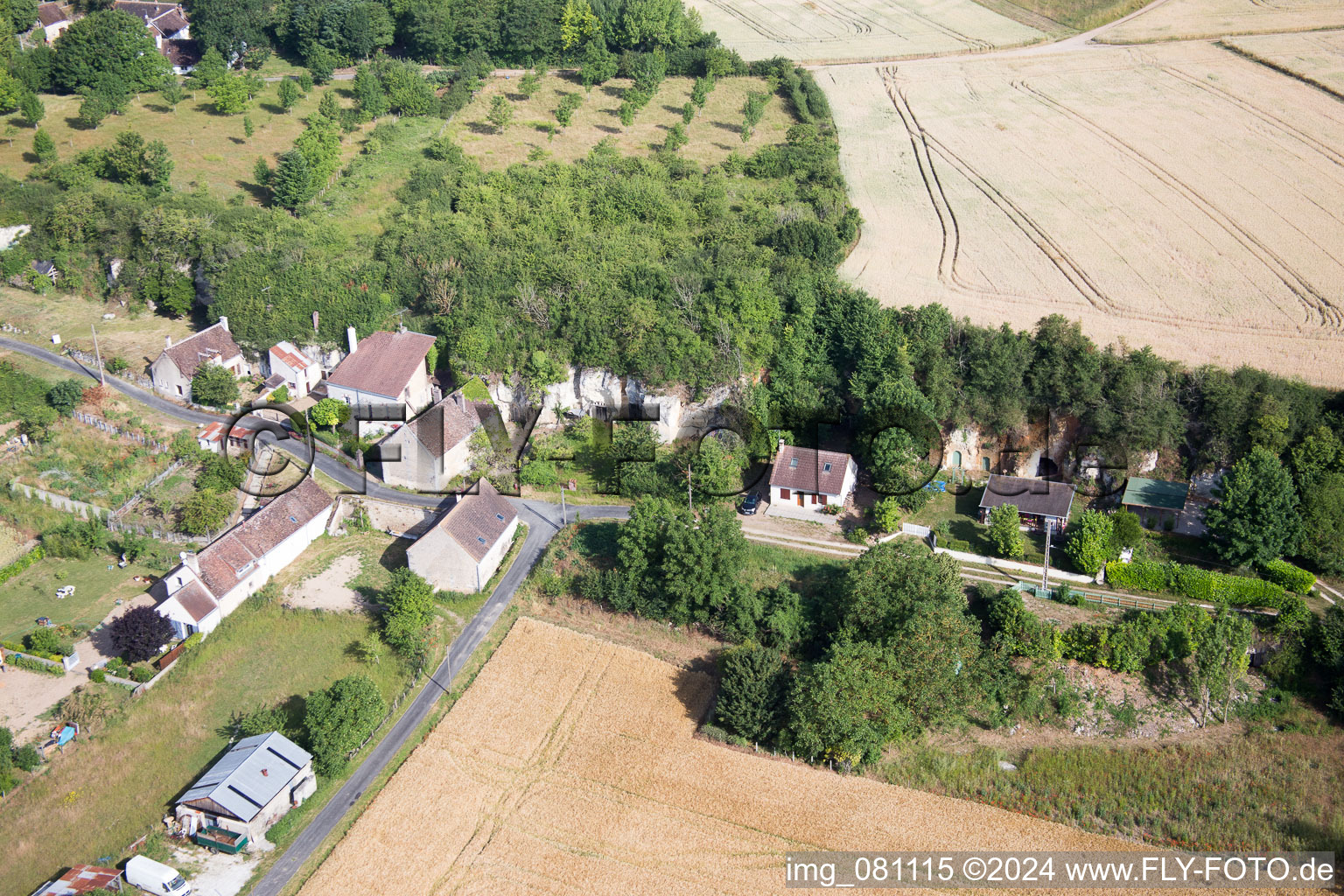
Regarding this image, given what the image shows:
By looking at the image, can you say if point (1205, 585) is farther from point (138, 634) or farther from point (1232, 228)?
point (138, 634)

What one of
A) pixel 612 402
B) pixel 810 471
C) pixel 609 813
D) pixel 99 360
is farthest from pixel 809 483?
pixel 99 360

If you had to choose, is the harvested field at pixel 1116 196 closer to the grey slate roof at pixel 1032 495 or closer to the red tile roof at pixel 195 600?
the grey slate roof at pixel 1032 495

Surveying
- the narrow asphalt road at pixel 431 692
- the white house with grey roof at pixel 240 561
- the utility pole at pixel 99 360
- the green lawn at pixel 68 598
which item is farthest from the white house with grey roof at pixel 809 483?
the utility pole at pixel 99 360

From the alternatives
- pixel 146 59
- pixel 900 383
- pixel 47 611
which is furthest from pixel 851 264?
pixel 146 59

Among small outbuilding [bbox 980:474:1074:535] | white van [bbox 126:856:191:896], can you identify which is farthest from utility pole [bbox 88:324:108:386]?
small outbuilding [bbox 980:474:1074:535]

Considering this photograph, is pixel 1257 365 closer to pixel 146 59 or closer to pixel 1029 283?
pixel 1029 283

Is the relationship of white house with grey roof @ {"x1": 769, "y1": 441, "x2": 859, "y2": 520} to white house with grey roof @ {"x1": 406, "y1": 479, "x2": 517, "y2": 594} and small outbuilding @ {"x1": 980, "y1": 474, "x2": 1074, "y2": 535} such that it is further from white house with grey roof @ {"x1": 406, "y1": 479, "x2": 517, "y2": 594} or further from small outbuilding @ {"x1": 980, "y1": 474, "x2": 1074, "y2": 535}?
white house with grey roof @ {"x1": 406, "y1": 479, "x2": 517, "y2": 594}
